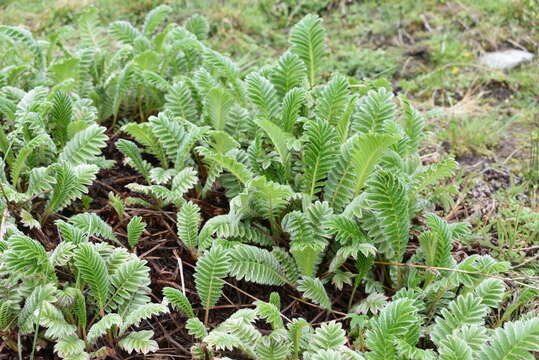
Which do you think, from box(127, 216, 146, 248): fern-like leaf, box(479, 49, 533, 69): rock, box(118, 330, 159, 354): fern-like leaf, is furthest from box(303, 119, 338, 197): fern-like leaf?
box(479, 49, 533, 69): rock

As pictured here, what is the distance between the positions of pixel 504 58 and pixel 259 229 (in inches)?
107

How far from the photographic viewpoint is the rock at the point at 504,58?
4.12 meters

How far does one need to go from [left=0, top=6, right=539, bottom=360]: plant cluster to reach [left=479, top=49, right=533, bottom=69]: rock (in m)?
1.71

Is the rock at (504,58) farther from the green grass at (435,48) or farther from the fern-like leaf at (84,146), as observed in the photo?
the fern-like leaf at (84,146)

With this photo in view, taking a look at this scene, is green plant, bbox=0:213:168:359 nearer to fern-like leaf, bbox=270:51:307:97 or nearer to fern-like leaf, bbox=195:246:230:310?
fern-like leaf, bbox=195:246:230:310

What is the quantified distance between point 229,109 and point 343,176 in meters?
0.68

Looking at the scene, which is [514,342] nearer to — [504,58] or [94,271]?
[94,271]

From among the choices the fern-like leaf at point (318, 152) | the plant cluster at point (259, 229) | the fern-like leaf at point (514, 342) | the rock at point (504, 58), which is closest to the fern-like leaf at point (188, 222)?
the plant cluster at point (259, 229)

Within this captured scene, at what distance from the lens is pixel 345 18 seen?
192 inches

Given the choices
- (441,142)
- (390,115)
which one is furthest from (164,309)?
(441,142)

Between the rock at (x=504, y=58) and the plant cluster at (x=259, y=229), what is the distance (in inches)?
67.3

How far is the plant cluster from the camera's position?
6.29ft

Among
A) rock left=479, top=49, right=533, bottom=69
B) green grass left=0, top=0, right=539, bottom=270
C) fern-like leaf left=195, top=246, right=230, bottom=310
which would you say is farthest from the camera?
rock left=479, top=49, right=533, bottom=69


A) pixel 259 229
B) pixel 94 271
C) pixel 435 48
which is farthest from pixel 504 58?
pixel 94 271
